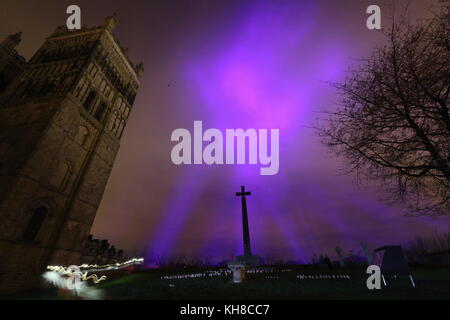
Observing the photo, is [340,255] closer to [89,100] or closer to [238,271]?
[238,271]

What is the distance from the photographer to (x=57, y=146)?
16.4 meters

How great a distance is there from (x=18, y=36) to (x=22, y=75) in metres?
6.38

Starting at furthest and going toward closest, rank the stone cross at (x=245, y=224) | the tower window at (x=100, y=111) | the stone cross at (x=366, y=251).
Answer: the tower window at (x=100, y=111)
the stone cross at (x=245, y=224)
the stone cross at (x=366, y=251)

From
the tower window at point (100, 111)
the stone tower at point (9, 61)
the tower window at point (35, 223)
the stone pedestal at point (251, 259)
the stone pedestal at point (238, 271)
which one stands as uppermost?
the stone tower at point (9, 61)

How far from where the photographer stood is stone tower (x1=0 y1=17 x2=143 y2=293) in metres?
13.9

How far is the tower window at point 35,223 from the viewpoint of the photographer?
47.8 ft

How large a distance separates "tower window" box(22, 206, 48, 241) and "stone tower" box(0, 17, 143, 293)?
0.06m

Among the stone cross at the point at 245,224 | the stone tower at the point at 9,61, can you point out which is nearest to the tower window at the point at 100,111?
the stone tower at the point at 9,61

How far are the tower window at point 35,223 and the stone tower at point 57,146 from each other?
2.5 inches

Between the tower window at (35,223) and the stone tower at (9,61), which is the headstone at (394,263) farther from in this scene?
the stone tower at (9,61)

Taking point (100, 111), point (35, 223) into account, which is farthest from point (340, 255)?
point (100, 111)

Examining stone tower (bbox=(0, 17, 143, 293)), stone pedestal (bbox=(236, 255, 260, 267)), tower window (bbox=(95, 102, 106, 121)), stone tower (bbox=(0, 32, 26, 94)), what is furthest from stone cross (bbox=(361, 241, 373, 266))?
stone tower (bbox=(0, 32, 26, 94))

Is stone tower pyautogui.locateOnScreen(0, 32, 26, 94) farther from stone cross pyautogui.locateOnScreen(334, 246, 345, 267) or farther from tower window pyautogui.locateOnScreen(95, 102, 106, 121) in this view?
stone cross pyautogui.locateOnScreen(334, 246, 345, 267)
